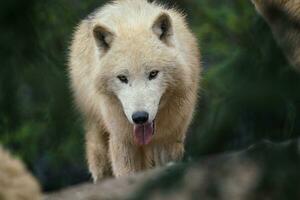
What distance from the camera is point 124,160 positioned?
22.8ft

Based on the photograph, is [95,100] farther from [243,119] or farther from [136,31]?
[243,119]

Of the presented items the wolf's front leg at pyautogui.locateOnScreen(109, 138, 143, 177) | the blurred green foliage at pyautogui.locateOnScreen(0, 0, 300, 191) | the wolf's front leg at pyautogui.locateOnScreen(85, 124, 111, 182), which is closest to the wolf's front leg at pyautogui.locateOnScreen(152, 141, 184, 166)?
the wolf's front leg at pyautogui.locateOnScreen(109, 138, 143, 177)

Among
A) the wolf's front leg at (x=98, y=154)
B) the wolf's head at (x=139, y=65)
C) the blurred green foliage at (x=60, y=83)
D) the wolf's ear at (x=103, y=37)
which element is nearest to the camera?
the blurred green foliage at (x=60, y=83)

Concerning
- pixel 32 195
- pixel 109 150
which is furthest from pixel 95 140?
pixel 32 195

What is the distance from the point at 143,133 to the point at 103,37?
2.95 ft

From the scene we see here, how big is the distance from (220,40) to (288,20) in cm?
1026

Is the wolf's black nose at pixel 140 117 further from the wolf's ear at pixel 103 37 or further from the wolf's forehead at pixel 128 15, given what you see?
the wolf's forehead at pixel 128 15

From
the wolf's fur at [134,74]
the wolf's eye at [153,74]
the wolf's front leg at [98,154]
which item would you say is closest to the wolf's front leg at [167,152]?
the wolf's fur at [134,74]

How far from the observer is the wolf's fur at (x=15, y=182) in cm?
404

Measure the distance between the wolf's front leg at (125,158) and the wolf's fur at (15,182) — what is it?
260 cm

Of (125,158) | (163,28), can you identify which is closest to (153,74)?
(163,28)

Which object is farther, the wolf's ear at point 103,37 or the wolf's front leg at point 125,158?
the wolf's front leg at point 125,158

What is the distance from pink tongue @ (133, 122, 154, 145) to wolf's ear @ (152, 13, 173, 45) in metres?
Answer: 0.76

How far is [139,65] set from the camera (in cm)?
605
